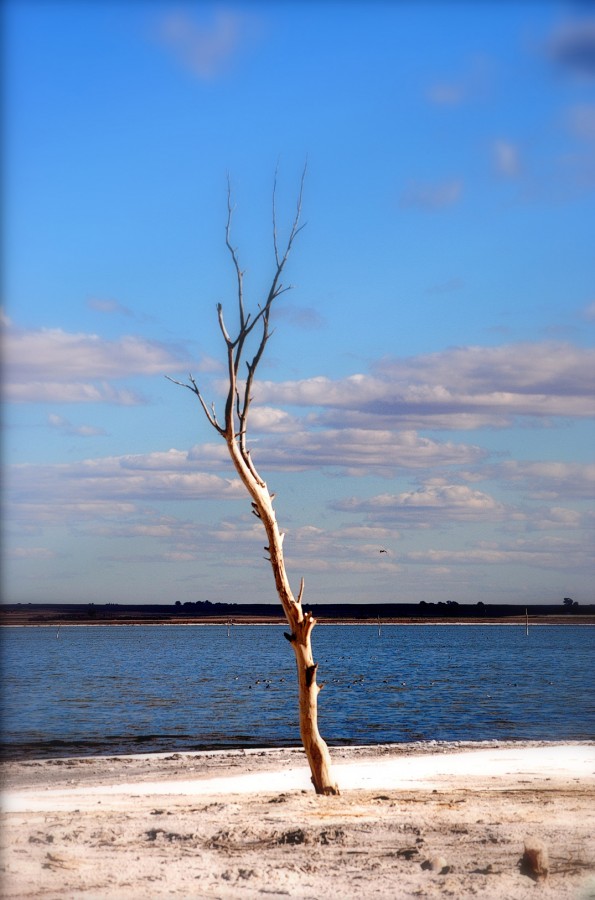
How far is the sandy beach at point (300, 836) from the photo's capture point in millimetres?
9516

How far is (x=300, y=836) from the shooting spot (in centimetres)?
1120

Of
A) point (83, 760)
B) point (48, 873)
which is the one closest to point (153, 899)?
point (48, 873)

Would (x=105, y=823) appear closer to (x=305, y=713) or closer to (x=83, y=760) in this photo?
(x=305, y=713)

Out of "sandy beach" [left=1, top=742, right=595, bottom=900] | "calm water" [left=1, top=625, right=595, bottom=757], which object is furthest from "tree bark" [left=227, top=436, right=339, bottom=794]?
"calm water" [left=1, top=625, right=595, bottom=757]

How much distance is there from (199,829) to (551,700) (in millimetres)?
37294

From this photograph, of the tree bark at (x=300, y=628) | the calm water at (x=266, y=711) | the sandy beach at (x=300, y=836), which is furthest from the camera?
the calm water at (x=266, y=711)

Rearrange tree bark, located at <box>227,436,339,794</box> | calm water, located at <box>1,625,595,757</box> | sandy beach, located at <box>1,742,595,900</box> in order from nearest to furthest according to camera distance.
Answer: sandy beach, located at <box>1,742,595,900</box> < tree bark, located at <box>227,436,339,794</box> < calm water, located at <box>1,625,595,757</box>

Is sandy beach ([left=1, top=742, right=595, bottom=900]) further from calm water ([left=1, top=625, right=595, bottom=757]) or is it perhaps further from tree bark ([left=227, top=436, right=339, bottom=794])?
calm water ([left=1, top=625, right=595, bottom=757])

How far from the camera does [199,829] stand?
38.0 feet

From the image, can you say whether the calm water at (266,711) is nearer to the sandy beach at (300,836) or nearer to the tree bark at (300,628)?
the sandy beach at (300,836)

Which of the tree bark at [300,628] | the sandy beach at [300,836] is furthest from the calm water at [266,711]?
the tree bark at [300,628]

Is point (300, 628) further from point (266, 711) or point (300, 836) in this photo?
point (266, 711)

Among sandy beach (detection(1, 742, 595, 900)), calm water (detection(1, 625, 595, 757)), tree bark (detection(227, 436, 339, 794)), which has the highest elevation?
tree bark (detection(227, 436, 339, 794))

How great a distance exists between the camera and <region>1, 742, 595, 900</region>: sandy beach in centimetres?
952
